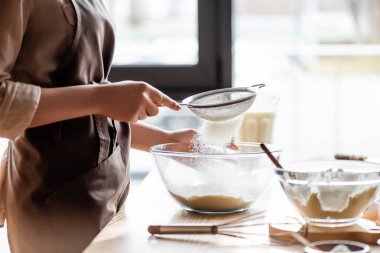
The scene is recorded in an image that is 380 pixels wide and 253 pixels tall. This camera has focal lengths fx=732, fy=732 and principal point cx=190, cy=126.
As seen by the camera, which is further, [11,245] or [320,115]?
[320,115]

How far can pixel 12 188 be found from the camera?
149 cm

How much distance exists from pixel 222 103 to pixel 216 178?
19 centimetres

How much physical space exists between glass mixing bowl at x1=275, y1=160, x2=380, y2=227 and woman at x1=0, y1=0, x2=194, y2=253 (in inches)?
12.4

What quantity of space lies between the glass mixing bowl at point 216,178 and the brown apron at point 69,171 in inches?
7.1

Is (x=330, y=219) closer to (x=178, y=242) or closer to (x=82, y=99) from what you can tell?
(x=178, y=242)

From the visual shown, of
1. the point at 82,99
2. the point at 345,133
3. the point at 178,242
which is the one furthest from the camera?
the point at 345,133

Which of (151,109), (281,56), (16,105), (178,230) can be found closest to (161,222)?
(178,230)

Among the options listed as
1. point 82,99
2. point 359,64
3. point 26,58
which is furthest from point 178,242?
point 359,64

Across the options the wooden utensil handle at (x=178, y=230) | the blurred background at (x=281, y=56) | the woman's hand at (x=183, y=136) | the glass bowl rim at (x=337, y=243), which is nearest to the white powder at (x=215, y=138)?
the woman's hand at (x=183, y=136)

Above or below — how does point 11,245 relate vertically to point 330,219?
below

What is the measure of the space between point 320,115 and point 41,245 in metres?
2.19

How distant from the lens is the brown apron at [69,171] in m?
1.43

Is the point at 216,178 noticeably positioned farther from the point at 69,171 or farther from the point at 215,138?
the point at 69,171

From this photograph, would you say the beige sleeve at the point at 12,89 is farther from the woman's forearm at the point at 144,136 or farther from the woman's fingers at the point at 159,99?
the woman's forearm at the point at 144,136
